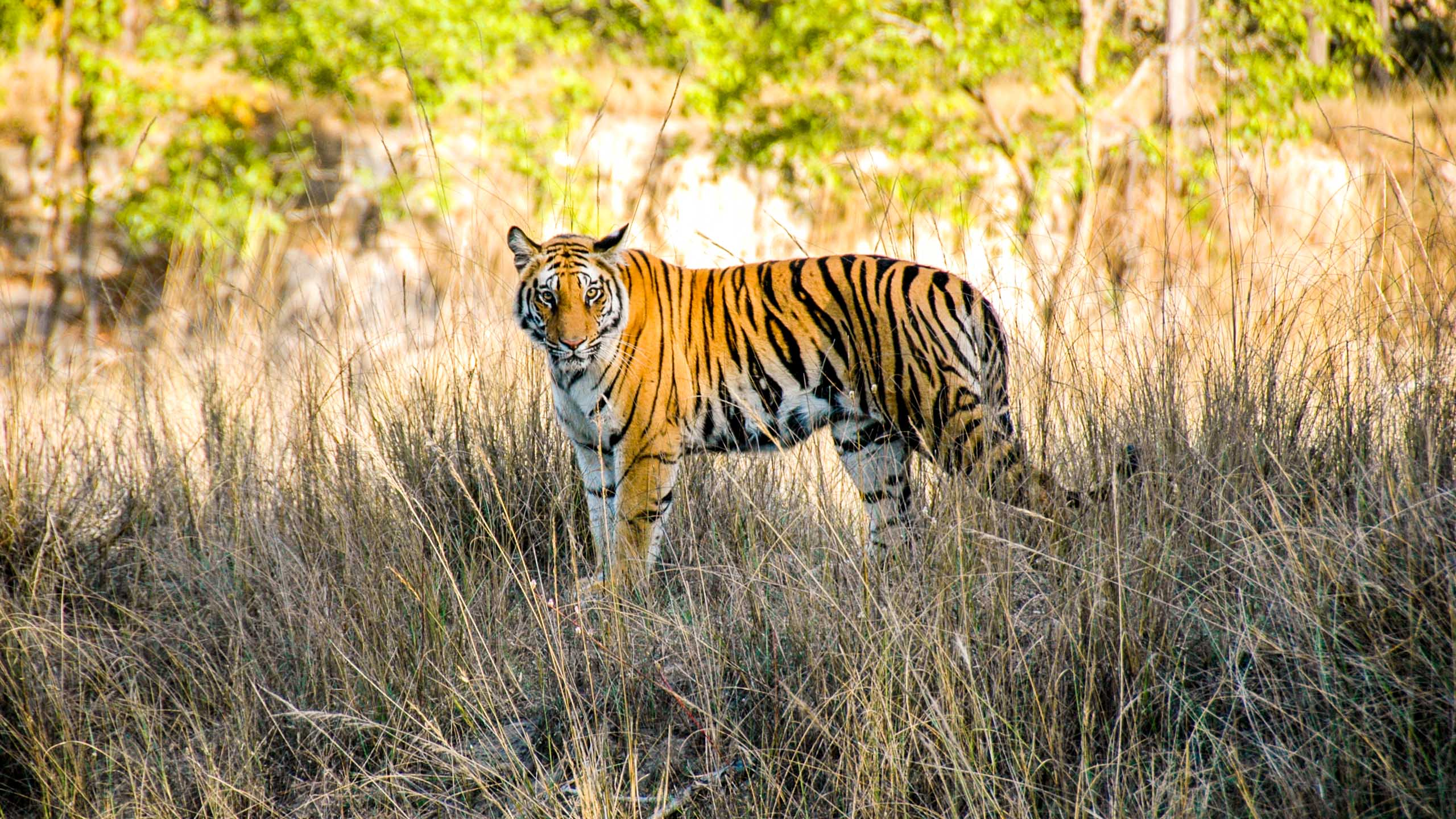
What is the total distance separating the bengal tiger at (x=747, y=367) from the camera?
3.88m

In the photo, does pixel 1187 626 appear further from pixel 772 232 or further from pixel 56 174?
pixel 56 174

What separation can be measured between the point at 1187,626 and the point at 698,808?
130 cm

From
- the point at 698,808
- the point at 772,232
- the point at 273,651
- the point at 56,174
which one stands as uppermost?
the point at 56,174

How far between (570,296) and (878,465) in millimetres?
1299

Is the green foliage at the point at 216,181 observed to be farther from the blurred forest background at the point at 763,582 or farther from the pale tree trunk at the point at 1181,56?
the pale tree trunk at the point at 1181,56

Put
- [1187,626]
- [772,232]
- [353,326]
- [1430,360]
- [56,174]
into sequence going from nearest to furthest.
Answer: [1187,626] → [1430,360] → [353,326] → [56,174] → [772,232]

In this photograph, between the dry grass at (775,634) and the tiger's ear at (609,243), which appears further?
the tiger's ear at (609,243)

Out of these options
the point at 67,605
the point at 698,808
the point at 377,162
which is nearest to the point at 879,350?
the point at 698,808

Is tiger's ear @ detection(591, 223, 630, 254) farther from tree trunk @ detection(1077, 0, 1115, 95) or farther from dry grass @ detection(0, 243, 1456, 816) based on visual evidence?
tree trunk @ detection(1077, 0, 1115, 95)

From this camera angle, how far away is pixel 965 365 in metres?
3.87

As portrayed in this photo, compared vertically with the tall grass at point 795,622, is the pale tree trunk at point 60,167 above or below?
above

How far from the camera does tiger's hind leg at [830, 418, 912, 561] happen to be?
412cm

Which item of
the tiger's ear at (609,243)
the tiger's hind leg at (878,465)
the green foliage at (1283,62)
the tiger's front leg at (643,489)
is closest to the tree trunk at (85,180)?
the tiger's ear at (609,243)

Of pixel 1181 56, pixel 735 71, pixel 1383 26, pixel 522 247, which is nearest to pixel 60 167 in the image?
pixel 735 71
